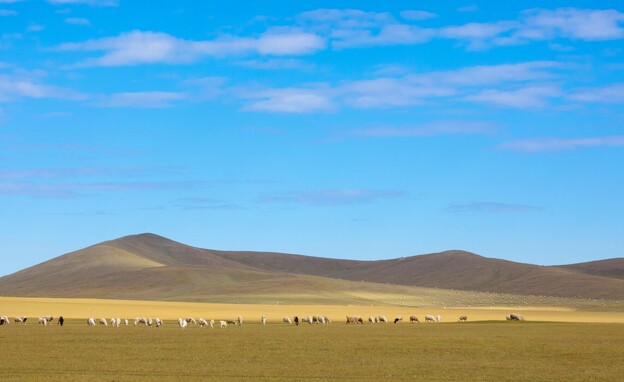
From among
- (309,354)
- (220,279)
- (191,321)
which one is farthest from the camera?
(220,279)

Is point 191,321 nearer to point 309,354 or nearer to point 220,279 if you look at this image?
point 309,354

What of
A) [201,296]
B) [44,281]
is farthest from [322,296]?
[44,281]

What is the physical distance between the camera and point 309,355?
32.5 metres

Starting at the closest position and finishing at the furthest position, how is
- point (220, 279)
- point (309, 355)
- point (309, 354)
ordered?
point (309, 355) → point (309, 354) → point (220, 279)

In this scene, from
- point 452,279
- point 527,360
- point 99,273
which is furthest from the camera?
point 452,279

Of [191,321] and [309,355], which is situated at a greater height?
[191,321]

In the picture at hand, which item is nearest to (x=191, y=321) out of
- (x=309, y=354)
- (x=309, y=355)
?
(x=309, y=354)

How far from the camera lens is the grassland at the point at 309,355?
2652cm

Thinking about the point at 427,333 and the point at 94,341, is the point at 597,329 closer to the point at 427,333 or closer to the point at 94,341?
the point at 427,333

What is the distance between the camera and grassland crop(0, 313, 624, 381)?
2652 cm

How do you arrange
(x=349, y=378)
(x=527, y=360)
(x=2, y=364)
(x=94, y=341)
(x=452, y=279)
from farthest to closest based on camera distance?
(x=452, y=279) → (x=94, y=341) → (x=527, y=360) → (x=2, y=364) → (x=349, y=378)

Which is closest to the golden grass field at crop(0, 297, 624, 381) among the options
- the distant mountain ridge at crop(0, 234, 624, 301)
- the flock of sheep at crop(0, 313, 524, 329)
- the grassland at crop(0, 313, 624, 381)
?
the grassland at crop(0, 313, 624, 381)

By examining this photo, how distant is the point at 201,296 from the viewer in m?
120

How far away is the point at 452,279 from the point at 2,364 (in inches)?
6205
